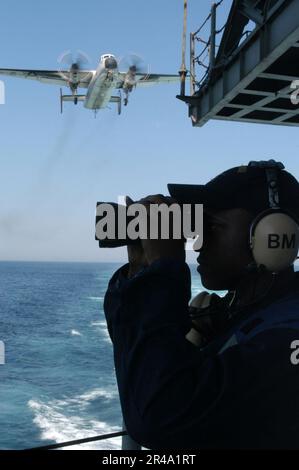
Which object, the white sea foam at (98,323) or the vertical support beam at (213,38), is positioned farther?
the white sea foam at (98,323)

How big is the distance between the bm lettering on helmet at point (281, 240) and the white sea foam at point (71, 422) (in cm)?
1864

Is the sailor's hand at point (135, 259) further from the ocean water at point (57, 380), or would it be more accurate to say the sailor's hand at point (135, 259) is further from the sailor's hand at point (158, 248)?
the ocean water at point (57, 380)

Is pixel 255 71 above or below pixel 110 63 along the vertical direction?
below

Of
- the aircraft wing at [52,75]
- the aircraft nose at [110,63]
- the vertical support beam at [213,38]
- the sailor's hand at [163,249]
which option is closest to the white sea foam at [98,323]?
the aircraft wing at [52,75]

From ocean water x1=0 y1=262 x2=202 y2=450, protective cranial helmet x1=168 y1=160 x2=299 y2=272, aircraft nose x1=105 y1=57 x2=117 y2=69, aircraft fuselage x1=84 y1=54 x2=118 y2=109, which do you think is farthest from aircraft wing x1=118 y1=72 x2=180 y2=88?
protective cranial helmet x1=168 y1=160 x2=299 y2=272

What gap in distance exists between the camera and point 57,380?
32844 millimetres

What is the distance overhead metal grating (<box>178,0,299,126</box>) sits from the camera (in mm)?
5453

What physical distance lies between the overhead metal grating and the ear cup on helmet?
4.39 meters

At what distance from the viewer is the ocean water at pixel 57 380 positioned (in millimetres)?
22641

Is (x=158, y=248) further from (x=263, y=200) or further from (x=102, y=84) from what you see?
(x=102, y=84)

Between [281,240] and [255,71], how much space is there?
5.37 m

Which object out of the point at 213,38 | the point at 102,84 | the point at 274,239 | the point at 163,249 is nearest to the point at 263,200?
the point at 274,239

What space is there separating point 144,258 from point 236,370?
0.39 m

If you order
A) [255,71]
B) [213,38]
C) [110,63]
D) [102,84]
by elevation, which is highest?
[110,63]
